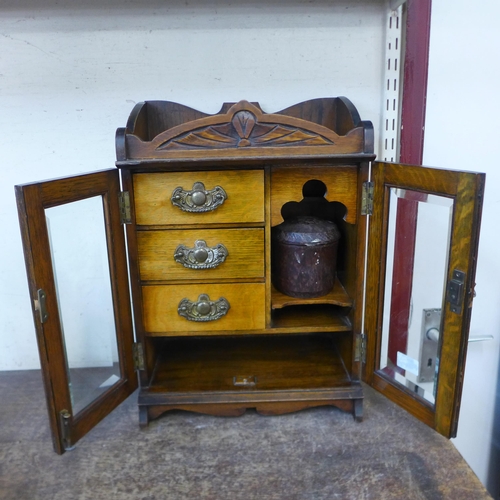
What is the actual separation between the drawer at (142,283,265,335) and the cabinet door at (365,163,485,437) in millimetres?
292

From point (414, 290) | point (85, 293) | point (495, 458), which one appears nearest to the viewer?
point (85, 293)

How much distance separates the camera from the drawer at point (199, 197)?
101 cm

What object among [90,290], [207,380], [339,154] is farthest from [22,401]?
[339,154]

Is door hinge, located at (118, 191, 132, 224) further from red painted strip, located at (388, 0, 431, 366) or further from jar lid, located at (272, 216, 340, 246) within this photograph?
red painted strip, located at (388, 0, 431, 366)

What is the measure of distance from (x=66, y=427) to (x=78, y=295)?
31cm

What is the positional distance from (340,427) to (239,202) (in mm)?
601

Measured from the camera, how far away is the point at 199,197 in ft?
3.31

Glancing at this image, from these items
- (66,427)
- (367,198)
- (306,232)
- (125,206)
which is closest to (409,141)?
(367,198)

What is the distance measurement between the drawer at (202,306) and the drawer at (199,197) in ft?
0.53

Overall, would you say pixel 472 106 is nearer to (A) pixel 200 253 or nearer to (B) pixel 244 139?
(B) pixel 244 139

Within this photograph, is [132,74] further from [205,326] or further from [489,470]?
[489,470]

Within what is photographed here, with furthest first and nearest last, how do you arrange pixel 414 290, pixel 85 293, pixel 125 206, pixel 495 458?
pixel 495 458, pixel 414 290, pixel 85 293, pixel 125 206

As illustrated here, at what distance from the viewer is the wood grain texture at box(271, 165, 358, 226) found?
1.03 metres

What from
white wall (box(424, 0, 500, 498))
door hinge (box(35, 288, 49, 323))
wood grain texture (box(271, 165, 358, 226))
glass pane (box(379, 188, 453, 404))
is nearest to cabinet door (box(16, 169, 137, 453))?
door hinge (box(35, 288, 49, 323))
